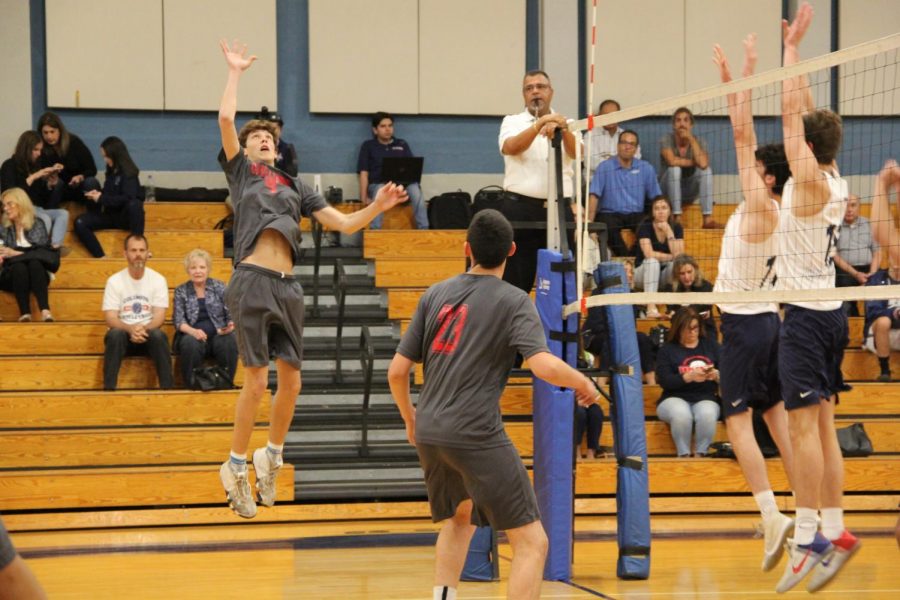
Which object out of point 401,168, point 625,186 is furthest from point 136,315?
point 625,186

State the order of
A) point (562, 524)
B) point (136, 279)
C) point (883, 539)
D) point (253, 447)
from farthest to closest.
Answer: point (136, 279) → point (253, 447) → point (883, 539) → point (562, 524)

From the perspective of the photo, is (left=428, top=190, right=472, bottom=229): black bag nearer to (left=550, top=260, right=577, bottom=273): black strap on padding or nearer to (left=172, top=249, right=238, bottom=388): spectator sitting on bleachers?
(left=172, top=249, right=238, bottom=388): spectator sitting on bleachers

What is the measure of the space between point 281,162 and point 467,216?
7.37 ft

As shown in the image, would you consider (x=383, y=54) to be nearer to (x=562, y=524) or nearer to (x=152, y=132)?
(x=152, y=132)

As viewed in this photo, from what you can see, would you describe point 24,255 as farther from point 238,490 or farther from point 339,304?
point 238,490

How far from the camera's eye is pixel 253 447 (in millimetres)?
10945

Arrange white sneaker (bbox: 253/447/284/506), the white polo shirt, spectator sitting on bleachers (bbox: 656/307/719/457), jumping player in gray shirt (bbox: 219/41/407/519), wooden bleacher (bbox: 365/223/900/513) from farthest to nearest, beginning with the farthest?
spectator sitting on bleachers (bbox: 656/307/719/457) < wooden bleacher (bbox: 365/223/900/513) < the white polo shirt < white sneaker (bbox: 253/447/284/506) < jumping player in gray shirt (bbox: 219/41/407/519)

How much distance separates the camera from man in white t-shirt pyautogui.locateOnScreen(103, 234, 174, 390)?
11.4m

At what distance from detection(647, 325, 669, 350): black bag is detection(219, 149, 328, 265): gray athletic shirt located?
216 inches

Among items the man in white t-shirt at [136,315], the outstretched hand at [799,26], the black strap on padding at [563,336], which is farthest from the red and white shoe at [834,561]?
the man in white t-shirt at [136,315]

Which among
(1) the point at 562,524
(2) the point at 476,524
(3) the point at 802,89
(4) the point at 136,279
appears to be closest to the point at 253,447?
(4) the point at 136,279

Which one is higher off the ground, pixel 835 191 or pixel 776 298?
pixel 835 191

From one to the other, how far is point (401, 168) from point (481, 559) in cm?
675

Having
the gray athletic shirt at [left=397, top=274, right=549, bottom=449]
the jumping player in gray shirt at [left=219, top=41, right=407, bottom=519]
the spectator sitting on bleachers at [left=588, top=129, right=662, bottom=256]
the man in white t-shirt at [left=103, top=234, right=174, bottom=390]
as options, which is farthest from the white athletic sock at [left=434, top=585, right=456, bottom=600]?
the spectator sitting on bleachers at [left=588, top=129, right=662, bottom=256]
